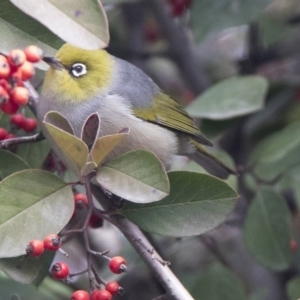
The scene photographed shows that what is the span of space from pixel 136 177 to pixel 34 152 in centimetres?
65

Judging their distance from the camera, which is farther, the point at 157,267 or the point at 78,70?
the point at 78,70

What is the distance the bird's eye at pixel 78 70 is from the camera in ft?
8.51

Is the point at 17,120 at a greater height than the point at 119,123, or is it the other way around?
the point at 17,120

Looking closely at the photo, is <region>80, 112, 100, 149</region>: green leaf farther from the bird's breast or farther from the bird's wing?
the bird's wing

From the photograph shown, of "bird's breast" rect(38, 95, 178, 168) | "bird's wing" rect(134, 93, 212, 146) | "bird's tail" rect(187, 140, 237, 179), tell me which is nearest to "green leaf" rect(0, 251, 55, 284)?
"bird's breast" rect(38, 95, 178, 168)

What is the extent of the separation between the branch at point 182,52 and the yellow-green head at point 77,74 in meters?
0.95

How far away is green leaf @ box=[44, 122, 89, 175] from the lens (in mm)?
1728

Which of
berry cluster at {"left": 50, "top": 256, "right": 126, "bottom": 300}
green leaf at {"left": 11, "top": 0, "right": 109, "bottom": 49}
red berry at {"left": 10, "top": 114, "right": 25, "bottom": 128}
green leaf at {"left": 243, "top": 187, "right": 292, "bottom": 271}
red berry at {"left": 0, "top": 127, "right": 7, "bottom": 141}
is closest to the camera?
green leaf at {"left": 11, "top": 0, "right": 109, "bottom": 49}

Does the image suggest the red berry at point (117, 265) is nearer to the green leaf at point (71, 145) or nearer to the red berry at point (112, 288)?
the red berry at point (112, 288)

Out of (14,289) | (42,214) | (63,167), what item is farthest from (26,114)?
(42,214)

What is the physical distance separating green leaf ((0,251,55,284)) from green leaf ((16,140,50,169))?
0.43 m

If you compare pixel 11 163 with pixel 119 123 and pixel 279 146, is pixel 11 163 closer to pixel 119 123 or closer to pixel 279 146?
pixel 119 123

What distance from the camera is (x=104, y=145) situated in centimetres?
183

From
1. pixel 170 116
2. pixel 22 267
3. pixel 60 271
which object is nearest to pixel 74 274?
pixel 60 271
